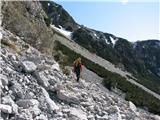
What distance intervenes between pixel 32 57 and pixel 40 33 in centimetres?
1248

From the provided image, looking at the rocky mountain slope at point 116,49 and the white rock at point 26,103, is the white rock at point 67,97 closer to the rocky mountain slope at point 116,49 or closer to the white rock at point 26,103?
the white rock at point 26,103

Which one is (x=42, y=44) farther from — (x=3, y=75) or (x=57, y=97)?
(x=3, y=75)

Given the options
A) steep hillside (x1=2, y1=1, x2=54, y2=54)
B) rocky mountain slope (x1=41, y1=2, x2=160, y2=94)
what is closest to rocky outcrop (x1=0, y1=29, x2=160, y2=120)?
steep hillside (x1=2, y1=1, x2=54, y2=54)

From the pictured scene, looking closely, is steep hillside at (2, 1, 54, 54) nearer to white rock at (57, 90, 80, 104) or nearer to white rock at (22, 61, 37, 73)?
white rock at (22, 61, 37, 73)

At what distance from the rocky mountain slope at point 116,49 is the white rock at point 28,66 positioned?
227ft

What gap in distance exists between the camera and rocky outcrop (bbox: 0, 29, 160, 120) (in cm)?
1289

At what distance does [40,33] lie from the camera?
2942 centimetres

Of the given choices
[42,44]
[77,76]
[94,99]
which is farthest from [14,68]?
[42,44]

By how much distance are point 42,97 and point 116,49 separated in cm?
13050

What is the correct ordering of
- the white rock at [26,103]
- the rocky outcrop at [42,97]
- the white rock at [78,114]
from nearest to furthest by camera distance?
1. the rocky outcrop at [42,97]
2. the white rock at [26,103]
3. the white rock at [78,114]

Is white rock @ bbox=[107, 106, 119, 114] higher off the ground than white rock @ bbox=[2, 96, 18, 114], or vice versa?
white rock @ bbox=[2, 96, 18, 114]

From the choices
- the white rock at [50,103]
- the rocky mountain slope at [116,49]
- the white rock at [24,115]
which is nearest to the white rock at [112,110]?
the white rock at [50,103]

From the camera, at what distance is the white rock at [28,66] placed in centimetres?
1557

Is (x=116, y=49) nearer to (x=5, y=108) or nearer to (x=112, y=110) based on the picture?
(x=112, y=110)
